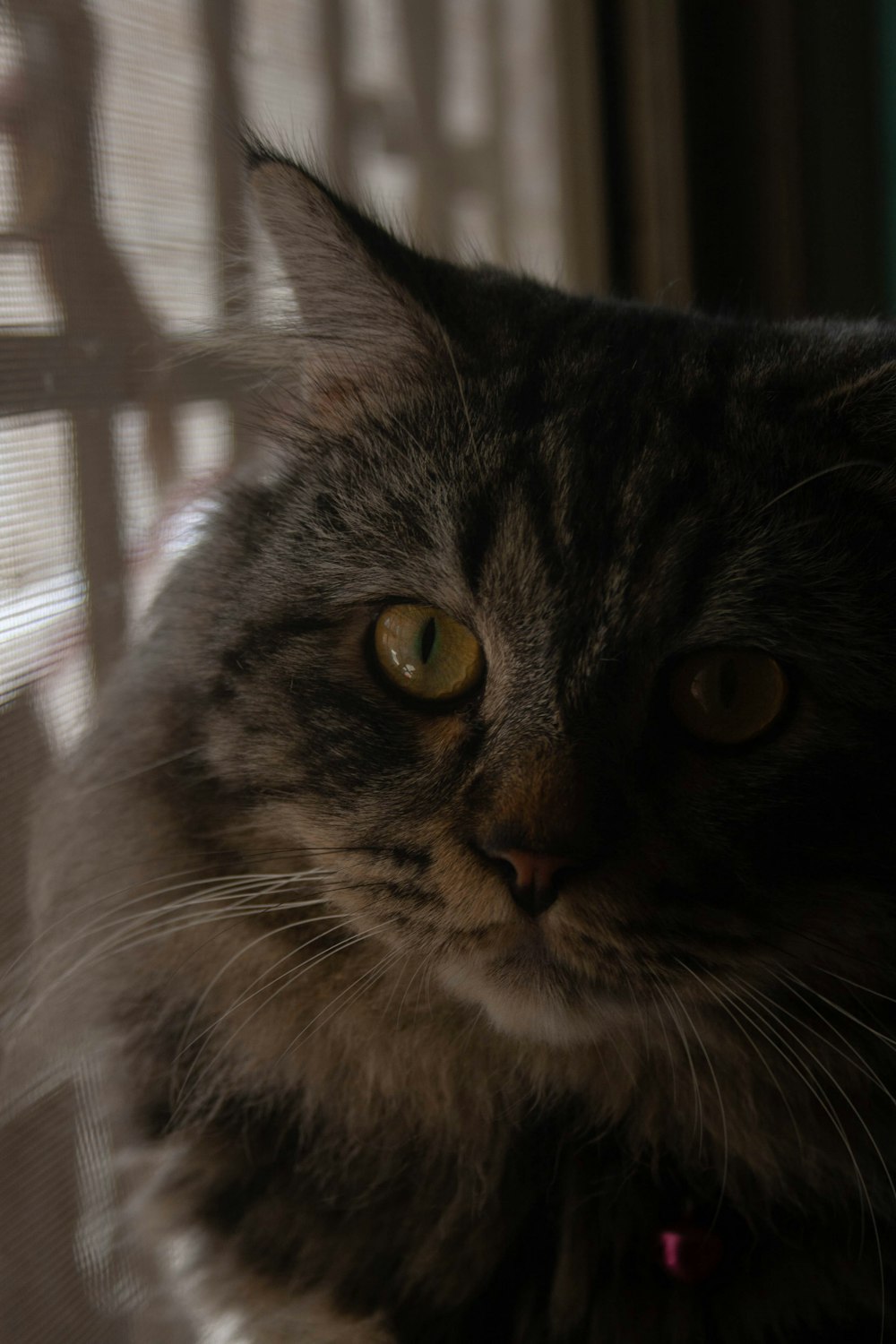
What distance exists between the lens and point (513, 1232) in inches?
34.4

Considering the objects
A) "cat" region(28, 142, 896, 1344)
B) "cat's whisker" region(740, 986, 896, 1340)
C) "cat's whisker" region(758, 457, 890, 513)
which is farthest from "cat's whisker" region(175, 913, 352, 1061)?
"cat's whisker" region(758, 457, 890, 513)

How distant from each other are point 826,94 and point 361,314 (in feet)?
6.26

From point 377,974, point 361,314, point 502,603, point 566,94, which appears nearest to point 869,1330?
point 377,974

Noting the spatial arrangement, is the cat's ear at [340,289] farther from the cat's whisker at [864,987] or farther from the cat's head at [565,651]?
the cat's whisker at [864,987]

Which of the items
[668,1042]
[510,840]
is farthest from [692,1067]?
[510,840]

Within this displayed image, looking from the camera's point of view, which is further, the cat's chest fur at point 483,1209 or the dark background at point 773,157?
the dark background at point 773,157

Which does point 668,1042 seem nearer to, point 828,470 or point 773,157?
point 828,470

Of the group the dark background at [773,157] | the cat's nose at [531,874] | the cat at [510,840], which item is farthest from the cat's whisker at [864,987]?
the dark background at [773,157]

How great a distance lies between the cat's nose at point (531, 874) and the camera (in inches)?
28.6

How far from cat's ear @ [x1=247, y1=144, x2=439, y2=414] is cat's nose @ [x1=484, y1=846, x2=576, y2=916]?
0.43 metres

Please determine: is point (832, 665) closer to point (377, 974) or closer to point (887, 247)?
point (377, 974)

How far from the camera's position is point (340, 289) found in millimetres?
917

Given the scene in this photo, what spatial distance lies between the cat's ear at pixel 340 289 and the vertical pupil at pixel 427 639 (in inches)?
8.7

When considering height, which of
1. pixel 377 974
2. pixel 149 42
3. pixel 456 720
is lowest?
pixel 377 974
